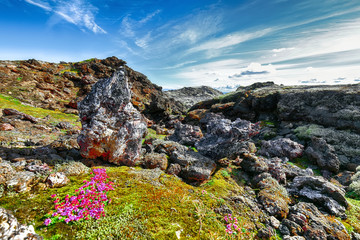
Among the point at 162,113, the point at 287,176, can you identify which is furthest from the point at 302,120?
the point at 162,113

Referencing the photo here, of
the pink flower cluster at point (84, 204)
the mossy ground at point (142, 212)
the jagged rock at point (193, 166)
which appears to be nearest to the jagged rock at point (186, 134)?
the jagged rock at point (193, 166)

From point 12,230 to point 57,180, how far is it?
261cm

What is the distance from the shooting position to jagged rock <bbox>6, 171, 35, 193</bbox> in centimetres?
511

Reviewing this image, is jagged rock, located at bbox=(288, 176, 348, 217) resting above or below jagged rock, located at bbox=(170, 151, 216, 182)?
below

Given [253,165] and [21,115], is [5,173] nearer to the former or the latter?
[253,165]

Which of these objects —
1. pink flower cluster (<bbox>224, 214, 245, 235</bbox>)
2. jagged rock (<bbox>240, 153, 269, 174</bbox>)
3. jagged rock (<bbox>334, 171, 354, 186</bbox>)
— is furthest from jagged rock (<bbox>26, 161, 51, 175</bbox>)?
jagged rock (<bbox>334, 171, 354, 186</bbox>)

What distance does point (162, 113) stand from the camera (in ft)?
147

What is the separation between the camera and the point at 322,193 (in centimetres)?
865

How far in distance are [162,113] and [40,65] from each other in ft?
132

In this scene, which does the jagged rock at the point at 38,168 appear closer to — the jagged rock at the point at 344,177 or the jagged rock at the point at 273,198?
the jagged rock at the point at 273,198

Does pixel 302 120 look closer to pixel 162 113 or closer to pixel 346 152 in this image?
pixel 346 152

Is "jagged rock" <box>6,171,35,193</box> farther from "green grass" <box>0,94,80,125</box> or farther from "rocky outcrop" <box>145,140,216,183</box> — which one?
"green grass" <box>0,94,80,125</box>

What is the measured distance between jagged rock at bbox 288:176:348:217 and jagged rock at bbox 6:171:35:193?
1350 centimetres

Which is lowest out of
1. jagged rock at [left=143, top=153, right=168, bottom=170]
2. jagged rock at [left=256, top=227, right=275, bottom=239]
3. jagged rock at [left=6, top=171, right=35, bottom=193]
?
jagged rock at [left=256, top=227, right=275, bottom=239]
